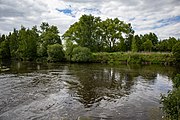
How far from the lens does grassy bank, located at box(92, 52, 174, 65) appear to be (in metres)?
64.4

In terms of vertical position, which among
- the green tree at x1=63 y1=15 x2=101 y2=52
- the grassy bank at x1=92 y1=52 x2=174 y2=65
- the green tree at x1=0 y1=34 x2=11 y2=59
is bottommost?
the grassy bank at x1=92 y1=52 x2=174 y2=65

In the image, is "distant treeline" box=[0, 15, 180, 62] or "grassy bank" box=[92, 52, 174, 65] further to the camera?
"distant treeline" box=[0, 15, 180, 62]

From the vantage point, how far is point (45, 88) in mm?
23516

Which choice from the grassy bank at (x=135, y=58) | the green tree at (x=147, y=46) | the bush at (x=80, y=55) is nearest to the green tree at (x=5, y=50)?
the bush at (x=80, y=55)

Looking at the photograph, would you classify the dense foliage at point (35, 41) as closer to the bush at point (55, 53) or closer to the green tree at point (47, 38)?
the green tree at point (47, 38)

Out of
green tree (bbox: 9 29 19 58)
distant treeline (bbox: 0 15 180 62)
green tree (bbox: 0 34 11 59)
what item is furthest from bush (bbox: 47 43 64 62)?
green tree (bbox: 0 34 11 59)

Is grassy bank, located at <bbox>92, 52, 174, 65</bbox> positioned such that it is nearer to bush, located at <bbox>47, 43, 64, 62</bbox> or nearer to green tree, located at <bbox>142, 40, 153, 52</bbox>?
bush, located at <bbox>47, 43, 64, 62</bbox>

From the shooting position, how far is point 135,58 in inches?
2665

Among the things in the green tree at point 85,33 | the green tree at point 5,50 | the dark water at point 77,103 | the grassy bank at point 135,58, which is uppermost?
the green tree at point 85,33

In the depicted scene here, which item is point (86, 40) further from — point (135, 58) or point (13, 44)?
point (13, 44)

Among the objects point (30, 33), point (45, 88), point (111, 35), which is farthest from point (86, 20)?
point (45, 88)

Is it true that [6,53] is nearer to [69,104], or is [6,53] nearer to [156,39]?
[156,39]

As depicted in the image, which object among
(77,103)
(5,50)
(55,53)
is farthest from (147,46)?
(77,103)

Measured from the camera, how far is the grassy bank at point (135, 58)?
64.4m
